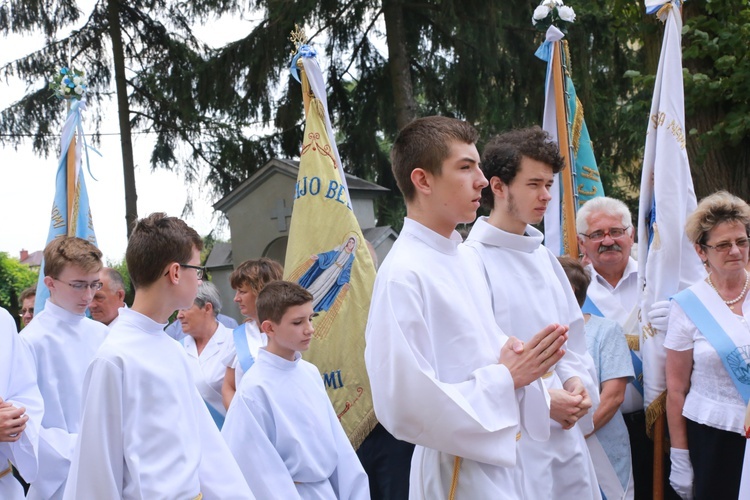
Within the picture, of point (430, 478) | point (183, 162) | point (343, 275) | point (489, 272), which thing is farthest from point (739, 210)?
point (183, 162)

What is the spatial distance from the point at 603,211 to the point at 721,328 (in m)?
1.03

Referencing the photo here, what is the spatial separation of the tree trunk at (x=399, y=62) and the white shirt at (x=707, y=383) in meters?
7.09

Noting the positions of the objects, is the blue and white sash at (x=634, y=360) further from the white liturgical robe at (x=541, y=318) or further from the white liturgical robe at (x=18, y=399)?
the white liturgical robe at (x=18, y=399)

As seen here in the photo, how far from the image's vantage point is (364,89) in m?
12.4

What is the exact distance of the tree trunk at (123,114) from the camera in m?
13.1

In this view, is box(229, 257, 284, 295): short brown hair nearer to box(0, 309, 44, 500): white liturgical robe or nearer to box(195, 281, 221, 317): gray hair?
box(195, 281, 221, 317): gray hair

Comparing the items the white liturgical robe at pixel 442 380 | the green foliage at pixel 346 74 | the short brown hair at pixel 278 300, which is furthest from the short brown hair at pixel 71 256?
the green foliage at pixel 346 74

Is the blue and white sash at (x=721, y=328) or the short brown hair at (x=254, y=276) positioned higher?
the short brown hair at (x=254, y=276)

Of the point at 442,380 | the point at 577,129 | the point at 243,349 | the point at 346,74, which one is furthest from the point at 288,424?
the point at 346,74

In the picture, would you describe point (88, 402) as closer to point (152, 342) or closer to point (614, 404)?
point (152, 342)

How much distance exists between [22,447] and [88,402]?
A: 147 centimetres

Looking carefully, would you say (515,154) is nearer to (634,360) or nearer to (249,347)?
(634,360)

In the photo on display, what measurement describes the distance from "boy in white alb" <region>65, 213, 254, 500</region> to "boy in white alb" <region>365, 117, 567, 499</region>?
0.87m

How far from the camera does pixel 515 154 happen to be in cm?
336
